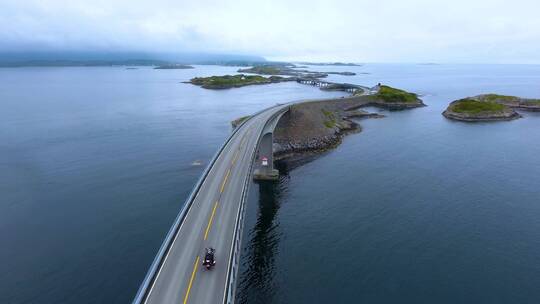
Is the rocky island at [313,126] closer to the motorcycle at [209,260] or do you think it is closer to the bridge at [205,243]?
the bridge at [205,243]

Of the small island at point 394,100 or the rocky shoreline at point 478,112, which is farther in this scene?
the small island at point 394,100

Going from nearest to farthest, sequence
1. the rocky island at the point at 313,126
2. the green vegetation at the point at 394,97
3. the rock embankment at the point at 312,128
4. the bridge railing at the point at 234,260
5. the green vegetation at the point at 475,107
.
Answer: the bridge railing at the point at 234,260, the rocky island at the point at 313,126, the rock embankment at the point at 312,128, the green vegetation at the point at 475,107, the green vegetation at the point at 394,97

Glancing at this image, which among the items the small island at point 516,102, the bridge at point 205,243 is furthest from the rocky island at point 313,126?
the small island at point 516,102

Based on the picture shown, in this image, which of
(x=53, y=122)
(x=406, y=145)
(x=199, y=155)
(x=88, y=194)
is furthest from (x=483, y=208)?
(x=53, y=122)

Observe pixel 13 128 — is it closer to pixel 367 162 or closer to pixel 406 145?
pixel 367 162

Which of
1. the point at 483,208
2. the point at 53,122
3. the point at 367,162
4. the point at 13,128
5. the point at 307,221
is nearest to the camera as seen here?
the point at 307,221

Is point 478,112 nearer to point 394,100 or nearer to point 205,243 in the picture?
point 394,100

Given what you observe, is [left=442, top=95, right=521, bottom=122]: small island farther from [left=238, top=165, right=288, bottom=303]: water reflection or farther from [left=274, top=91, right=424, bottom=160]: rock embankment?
[left=238, top=165, right=288, bottom=303]: water reflection
